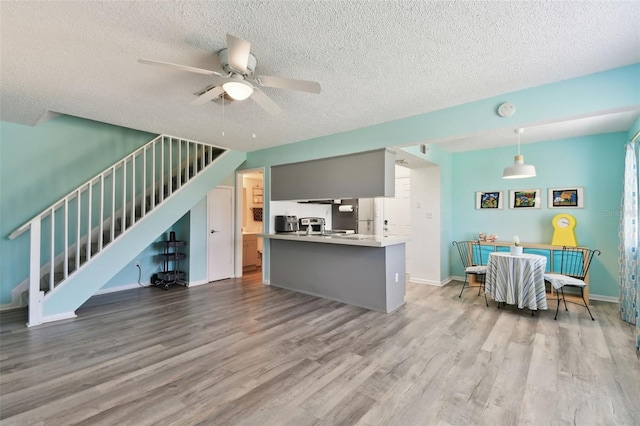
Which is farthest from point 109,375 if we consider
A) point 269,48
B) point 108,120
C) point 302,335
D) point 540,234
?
point 540,234

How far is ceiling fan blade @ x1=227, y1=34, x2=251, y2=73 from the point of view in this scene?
1740 millimetres

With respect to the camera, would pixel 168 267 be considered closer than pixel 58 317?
No

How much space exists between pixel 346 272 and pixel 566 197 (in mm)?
3868

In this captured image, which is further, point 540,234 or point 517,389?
point 540,234

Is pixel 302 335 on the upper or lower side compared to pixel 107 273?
lower

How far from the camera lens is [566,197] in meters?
4.80

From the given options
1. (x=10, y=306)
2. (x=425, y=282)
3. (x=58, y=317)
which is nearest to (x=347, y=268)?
(x=425, y=282)

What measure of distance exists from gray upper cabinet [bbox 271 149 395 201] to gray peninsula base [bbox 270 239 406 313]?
0.77 m

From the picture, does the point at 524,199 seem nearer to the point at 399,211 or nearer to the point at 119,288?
the point at 399,211

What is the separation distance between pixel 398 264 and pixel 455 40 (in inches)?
112

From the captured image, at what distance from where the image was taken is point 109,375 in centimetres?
230

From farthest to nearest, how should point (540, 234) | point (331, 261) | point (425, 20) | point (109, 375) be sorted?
point (540, 234), point (331, 261), point (109, 375), point (425, 20)

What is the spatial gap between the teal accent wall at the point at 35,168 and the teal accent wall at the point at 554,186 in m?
6.46

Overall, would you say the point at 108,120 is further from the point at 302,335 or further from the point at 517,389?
the point at 517,389
